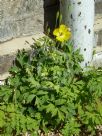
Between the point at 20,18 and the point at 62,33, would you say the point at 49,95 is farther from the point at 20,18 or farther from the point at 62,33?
the point at 20,18

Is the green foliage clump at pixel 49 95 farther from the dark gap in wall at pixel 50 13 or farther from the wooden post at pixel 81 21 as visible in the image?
the dark gap in wall at pixel 50 13

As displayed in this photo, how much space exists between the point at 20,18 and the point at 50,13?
15.9 inches

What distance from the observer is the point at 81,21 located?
13.8 feet

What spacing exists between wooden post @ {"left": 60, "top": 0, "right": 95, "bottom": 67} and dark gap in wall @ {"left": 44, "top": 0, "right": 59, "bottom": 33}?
0.24 m

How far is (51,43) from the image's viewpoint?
4191 mm

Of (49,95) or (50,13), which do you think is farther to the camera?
(50,13)

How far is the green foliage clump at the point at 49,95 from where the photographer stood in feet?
12.8

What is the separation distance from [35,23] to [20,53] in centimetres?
35

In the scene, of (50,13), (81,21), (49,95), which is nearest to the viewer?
(49,95)

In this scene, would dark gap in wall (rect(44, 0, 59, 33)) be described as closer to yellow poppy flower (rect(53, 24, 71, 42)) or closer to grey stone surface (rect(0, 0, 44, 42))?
grey stone surface (rect(0, 0, 44, 42))

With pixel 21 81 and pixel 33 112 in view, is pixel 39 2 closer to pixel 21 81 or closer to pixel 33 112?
pixel 21 81

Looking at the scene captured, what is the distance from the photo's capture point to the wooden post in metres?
4.15

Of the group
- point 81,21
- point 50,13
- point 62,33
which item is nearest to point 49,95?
point 62,33

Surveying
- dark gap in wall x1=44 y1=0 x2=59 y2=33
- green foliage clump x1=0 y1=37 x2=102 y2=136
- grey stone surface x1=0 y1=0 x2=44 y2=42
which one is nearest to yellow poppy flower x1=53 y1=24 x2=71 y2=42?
green foliage clump x1=0 y1=37 x2=102 y2=136
